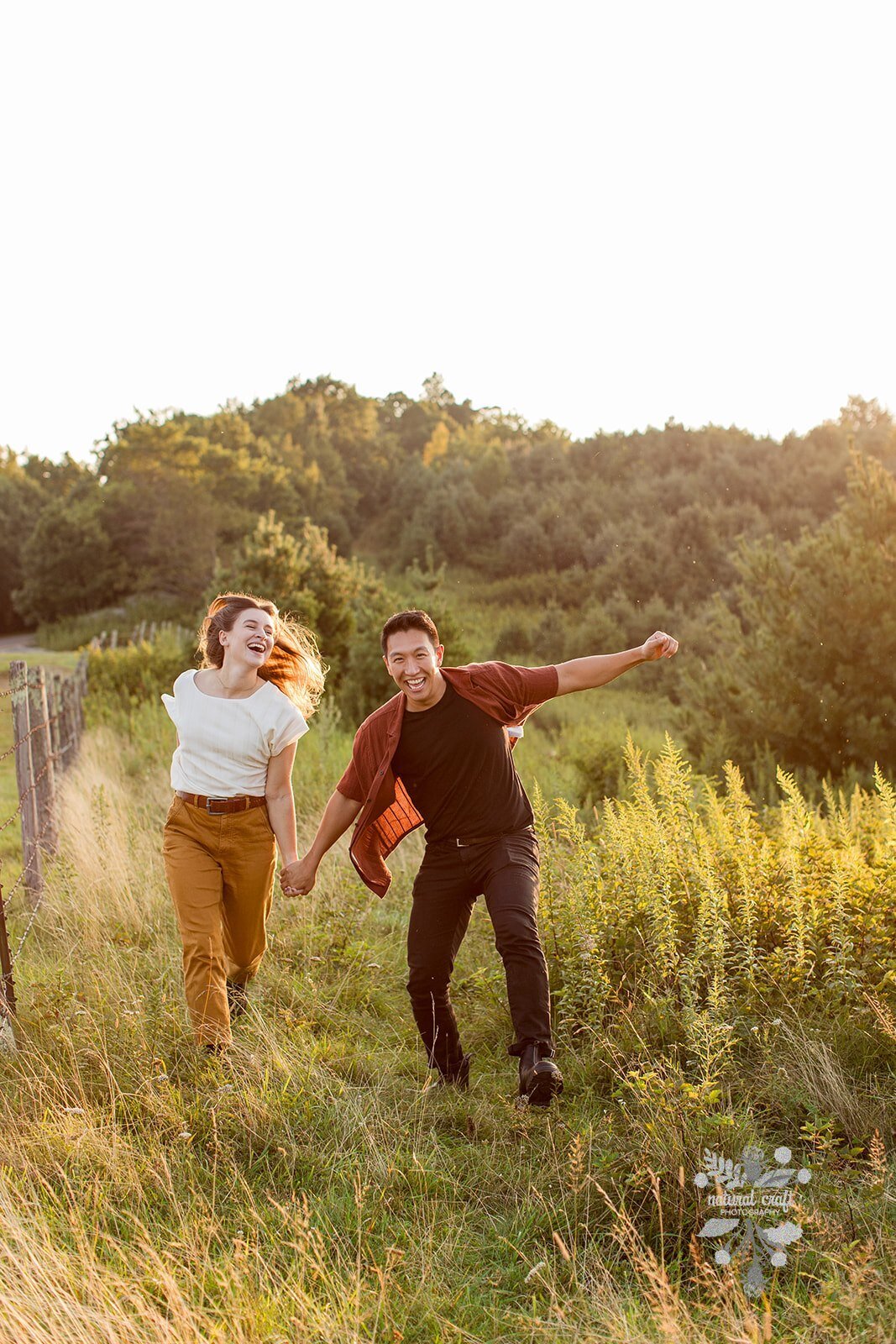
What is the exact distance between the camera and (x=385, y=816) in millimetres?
4805

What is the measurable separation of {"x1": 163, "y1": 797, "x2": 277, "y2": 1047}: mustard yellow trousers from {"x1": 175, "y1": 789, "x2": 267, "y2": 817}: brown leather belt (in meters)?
0.02

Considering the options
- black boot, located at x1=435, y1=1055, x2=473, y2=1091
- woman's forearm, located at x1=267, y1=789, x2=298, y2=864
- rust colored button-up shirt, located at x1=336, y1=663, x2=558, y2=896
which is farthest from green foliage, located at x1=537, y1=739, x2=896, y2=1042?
woman's forearm, located at x1=267, y1=789, x2=298, y2=864

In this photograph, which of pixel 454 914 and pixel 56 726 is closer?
pixel 454 914

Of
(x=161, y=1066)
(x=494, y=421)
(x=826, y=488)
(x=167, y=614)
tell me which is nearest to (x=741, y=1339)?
(x=161, y=1066)

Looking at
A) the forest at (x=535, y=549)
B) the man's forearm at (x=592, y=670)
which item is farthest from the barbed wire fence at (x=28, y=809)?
the forest at (x=535, y=549)

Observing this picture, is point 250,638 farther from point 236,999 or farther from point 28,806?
point 28,806

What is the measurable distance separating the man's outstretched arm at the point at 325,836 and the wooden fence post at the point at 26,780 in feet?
8.55

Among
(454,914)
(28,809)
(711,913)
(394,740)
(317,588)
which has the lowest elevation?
(711,913)

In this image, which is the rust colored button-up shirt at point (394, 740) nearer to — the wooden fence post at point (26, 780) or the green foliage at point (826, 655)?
the wooden fence post at point (26, 780)

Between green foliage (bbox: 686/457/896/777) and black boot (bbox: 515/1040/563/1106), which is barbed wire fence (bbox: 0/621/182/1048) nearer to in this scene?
black boot (bbox: 515/1040/563/1106)

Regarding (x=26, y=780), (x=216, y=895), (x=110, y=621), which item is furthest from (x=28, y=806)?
(x=110, y=621)

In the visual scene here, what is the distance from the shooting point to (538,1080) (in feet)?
13.0

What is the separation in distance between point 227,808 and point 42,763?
368cm

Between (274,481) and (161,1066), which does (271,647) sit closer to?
(161,1066)
